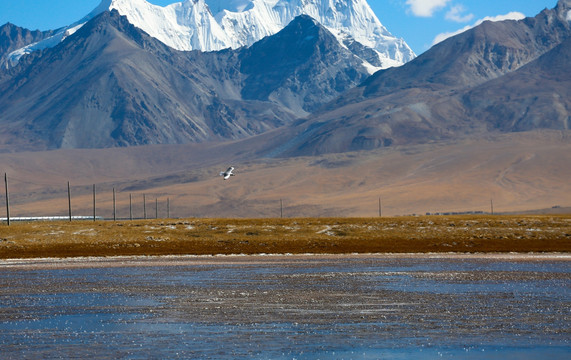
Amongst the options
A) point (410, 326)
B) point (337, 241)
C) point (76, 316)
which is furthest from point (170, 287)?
point (337, 241)

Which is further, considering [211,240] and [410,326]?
[211,240]

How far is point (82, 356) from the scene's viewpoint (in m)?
26.6

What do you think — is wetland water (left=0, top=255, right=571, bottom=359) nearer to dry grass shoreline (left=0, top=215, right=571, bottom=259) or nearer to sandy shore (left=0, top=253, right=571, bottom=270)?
sandy shore (left=0, top=253, right=571, bottom=270)

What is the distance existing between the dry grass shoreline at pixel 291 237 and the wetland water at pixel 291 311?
Answer: 544 inches

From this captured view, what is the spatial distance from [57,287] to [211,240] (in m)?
34.8

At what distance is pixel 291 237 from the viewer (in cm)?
8131

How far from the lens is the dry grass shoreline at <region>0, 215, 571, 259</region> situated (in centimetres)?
7281

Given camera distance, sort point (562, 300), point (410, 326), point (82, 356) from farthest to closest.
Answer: point (562, 300) → point (410, 326) → point (82, 356)

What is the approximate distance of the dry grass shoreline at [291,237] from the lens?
239 ft

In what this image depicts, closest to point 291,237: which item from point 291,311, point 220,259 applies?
point 220,259

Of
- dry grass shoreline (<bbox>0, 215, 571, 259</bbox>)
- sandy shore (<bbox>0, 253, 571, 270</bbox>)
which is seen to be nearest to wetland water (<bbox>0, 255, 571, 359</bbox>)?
sandy shore (<bbox>0, 253, 571, 270</bbox>)

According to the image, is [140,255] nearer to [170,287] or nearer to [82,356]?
[170,287]

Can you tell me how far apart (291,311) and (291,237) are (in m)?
45.5

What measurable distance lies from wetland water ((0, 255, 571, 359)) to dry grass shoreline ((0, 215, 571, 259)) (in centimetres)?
1382
